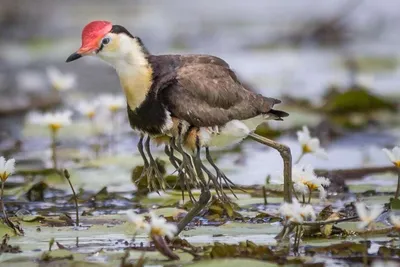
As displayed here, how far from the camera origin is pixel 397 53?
607 inches

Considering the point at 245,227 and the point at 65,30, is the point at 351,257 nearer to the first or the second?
the point at 245,227

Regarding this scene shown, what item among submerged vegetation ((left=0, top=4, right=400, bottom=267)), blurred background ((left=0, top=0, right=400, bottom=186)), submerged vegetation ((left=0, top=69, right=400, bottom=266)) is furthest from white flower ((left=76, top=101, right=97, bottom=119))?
blurred background ((left=0, top=0, right=400, bottom=186))

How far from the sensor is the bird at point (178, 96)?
17.0 feet

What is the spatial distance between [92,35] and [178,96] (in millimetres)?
477

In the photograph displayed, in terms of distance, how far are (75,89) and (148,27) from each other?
607 centimetres

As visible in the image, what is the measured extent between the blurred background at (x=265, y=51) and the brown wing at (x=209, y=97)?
2709 millimetres

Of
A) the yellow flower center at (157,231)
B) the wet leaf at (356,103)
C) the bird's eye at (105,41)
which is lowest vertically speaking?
the yellow flower center at (157,231)

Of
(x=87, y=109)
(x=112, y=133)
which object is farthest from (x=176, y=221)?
(x=112, y=133)

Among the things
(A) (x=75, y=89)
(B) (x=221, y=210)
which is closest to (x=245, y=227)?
(B) (x=221, y=210)

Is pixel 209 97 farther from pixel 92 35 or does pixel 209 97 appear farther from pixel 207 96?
pixel 92 35

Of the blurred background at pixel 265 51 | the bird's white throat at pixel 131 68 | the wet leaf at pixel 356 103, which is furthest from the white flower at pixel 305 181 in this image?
the wet leaf at pixel 356 103

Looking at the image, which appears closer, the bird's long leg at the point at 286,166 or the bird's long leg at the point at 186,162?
the bird's long leg at the point at 186,162

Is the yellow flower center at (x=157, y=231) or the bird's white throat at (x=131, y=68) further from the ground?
the bird's white throat at (x=131, y=68)

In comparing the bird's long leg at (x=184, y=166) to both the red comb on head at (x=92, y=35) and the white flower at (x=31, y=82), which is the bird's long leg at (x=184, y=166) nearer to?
the red comb on head at (x=92, y=35)
